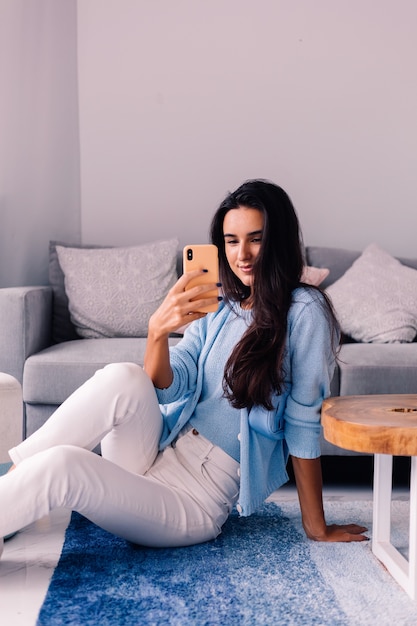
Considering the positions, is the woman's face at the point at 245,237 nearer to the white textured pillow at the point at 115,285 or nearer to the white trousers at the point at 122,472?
the white trousers at the point at 122,472

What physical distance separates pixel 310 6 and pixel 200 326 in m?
2.16

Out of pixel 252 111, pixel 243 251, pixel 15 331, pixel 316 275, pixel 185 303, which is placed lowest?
pixel 15 331

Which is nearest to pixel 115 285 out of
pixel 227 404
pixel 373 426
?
pixel 227 404

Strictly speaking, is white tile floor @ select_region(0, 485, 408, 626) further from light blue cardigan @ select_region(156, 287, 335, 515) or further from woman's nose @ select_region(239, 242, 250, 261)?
woman's nose @ select_region(239, 242, 250, 261)

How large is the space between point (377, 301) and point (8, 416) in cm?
150

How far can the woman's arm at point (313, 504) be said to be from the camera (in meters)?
1.82

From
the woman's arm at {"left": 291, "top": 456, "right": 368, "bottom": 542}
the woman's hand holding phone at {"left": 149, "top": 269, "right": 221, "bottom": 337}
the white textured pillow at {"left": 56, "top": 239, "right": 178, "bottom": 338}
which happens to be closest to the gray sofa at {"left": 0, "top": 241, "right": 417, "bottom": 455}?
the white textured pillow at {"left": 56, "top": 239, "right": 178, "bottom": 338}

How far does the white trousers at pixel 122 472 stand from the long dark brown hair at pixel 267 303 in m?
0.19

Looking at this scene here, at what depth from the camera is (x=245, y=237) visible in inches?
72.1

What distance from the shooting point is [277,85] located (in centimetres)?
361

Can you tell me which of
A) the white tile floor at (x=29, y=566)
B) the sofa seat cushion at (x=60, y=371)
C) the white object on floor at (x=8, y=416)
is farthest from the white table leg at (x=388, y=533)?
the sofa seat cushion at (x=60, y=371)

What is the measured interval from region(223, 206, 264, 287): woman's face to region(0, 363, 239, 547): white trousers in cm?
33

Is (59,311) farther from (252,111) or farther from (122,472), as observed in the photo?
(122,472)

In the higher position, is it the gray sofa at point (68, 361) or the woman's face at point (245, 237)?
the woman's face at point (245, 237)
